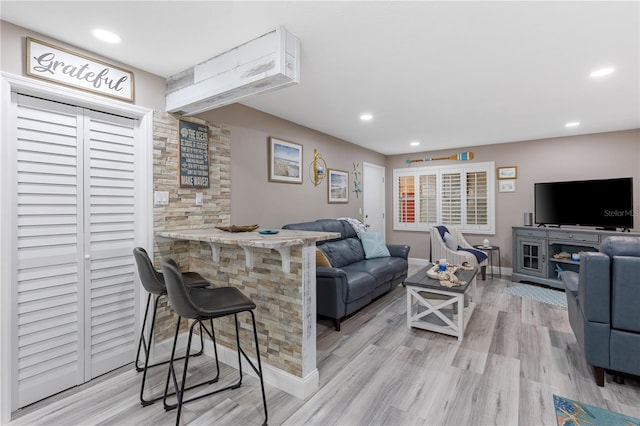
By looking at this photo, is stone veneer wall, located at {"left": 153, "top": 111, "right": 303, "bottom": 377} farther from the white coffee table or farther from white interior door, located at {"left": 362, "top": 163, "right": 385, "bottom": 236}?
white interior door, located at {"left": 362, "top": 163, "right": 385, "bottom": 236}

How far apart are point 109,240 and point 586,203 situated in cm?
587

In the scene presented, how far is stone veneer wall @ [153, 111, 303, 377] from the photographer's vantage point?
2092mm

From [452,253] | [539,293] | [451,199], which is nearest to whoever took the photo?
[539,293]

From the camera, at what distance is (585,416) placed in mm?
1814

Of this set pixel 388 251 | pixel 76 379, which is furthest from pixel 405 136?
pixel 76 379

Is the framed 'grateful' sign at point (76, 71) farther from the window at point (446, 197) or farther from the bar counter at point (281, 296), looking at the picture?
the window at point (446, 197)

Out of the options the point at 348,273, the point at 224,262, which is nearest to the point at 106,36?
the point at 224,262

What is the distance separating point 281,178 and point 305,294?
2.12 metres

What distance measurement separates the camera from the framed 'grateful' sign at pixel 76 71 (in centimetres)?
193

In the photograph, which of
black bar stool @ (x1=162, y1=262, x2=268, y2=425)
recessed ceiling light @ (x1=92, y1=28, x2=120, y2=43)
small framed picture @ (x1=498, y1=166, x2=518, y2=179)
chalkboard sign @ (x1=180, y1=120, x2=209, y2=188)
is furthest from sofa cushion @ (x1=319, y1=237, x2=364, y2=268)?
small framed picture @ (x1=498, y1=166, x2=518, y2=179)

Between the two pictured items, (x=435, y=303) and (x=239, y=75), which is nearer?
(x=239, y=75)

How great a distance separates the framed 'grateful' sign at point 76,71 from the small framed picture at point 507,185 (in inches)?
220

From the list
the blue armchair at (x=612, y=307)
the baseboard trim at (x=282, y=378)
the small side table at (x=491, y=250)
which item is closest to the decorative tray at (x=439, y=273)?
the blue armchair at (x=612, y=307)

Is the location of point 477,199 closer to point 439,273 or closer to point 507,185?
point 507,185
